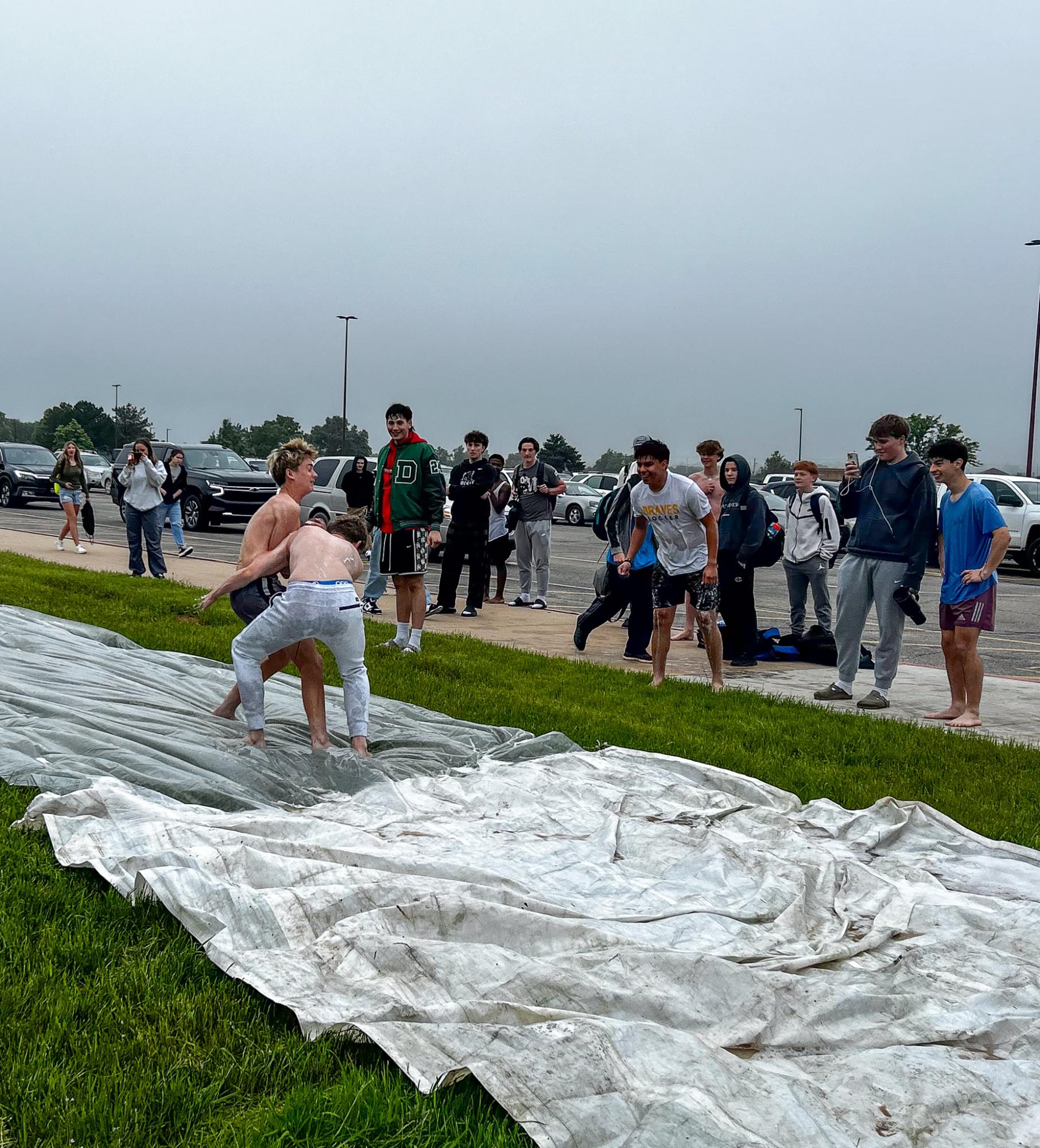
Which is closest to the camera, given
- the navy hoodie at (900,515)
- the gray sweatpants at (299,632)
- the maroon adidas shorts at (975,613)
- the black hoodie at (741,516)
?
the gray sweatpants at (299,632)

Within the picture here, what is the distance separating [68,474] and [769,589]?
12021 millimetres

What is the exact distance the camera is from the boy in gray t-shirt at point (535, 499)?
15008 millimetres

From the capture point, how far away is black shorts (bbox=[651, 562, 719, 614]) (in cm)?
949

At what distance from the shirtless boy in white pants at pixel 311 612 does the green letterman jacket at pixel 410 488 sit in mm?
4018

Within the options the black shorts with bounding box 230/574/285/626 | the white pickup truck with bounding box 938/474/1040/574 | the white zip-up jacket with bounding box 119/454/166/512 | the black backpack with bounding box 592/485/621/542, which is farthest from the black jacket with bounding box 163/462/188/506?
the white pickup truck with bounding box 938/474/1040/574

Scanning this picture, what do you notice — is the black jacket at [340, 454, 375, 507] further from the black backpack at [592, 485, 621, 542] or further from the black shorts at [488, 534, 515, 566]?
the black backpack at [592, 485, 621, 542]

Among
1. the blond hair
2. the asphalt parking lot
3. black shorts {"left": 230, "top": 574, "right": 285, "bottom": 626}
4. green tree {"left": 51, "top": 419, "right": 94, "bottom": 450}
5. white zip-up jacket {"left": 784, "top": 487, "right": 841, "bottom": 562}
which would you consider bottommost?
the asphalt parking lot

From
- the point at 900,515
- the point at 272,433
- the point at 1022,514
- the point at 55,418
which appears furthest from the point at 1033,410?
the point at 55,418

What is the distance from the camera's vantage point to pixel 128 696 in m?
7.21

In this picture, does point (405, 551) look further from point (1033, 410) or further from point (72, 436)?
point (72, 436)

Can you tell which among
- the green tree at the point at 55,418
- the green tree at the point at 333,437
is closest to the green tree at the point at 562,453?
the green tree at the point at 333,437

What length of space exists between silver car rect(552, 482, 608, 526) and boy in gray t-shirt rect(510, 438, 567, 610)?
24529 mm

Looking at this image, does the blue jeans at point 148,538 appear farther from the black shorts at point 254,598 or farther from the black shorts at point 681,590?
the black shorts at point 254,598

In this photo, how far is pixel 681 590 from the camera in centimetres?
966
